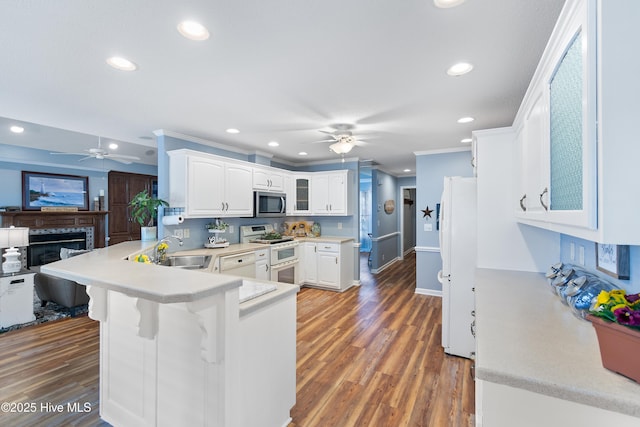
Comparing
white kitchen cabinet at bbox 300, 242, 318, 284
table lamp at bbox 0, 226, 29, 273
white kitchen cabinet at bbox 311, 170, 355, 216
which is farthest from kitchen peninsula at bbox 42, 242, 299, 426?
white kitchen cabinet at bbox 311, 170, 355, 216

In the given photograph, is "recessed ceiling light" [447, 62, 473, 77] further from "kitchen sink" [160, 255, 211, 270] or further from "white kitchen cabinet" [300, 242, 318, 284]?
"white kitchen cabinet" [300, 242, 318, 284]

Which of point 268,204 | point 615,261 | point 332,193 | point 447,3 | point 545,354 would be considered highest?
point 447,3

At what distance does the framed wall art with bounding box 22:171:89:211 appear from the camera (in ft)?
19.2

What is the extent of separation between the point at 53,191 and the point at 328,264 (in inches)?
238

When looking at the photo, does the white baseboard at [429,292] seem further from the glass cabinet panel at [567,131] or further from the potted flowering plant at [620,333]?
the potted flowering plant at [620,333]

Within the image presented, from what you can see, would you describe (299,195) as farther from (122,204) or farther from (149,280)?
(122,204)

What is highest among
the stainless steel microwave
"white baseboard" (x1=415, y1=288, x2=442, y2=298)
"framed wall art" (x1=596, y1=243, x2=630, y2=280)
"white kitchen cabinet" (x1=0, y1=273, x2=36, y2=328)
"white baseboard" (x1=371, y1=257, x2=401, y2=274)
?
the stainless steel microwave

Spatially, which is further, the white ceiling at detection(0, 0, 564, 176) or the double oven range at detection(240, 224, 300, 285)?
the double oven range at detection(240, 224, 300, 285)

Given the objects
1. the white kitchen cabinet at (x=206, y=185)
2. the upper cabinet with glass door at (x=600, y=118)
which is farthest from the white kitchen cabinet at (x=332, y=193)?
the upper cabinet with glass door at (x=600, y=118)

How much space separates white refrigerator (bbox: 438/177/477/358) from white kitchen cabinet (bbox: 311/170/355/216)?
256 centimetres

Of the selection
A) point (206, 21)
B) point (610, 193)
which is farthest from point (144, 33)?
point (610, 193)

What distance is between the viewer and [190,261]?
3.51m

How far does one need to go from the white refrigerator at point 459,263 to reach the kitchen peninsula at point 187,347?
1.75 meters

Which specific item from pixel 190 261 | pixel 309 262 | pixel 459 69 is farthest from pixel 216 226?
pixel 459 69
